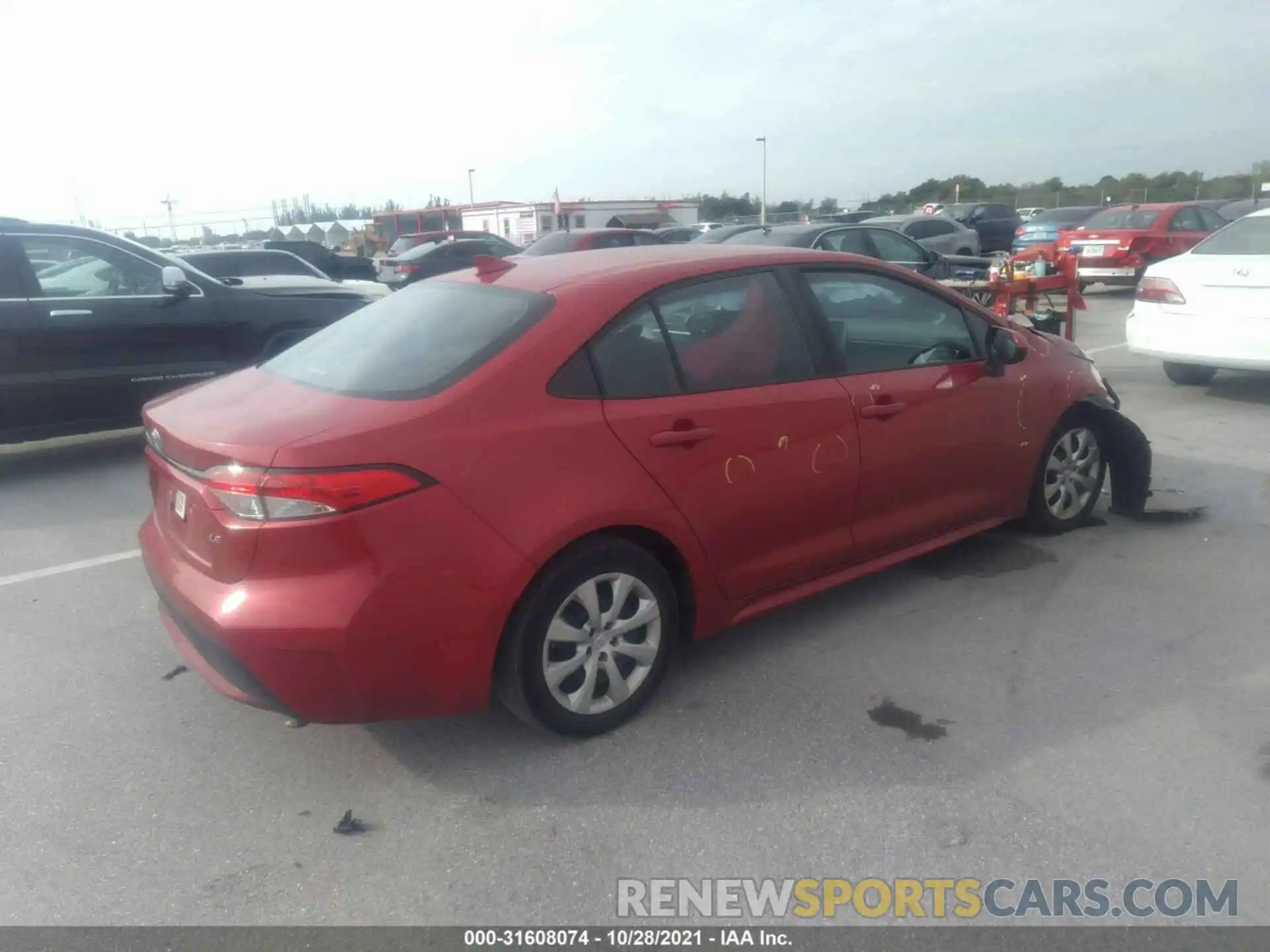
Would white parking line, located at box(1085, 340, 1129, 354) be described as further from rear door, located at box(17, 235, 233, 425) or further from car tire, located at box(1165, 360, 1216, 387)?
rear door, located at box(17, 235, 233, 425)

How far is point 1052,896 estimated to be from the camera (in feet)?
8.75

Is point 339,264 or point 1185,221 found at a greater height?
point 1185,221

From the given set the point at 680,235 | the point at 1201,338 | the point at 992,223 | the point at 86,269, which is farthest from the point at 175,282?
the point at 992,223

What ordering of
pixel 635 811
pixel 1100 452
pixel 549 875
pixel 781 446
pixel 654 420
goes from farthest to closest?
pixel 1100 452 → pixel 781 446 → pixel 654 420 → pixel 635 811 → pixel 549 875

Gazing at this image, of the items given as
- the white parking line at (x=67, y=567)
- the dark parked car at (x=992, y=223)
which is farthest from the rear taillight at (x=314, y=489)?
the dark parked car at (x=992, y=223)

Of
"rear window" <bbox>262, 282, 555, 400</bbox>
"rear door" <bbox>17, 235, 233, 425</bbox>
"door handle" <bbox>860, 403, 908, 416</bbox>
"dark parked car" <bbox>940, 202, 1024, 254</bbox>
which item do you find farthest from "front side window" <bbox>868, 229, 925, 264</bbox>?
"dark parked car" <bbox>940, 202, 1024, 254</bbox>

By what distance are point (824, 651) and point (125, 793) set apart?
2.53 m

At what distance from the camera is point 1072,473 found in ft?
16.9

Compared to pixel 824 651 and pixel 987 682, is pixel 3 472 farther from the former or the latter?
pixel 987 682

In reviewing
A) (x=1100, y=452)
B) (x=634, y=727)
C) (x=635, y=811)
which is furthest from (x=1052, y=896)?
(x=1100, y=452)

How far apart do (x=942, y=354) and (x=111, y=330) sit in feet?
18.9

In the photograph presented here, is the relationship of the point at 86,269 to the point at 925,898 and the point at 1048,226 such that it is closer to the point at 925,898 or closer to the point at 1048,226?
the point at 925,898

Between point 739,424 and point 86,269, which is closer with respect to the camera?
point 739,424

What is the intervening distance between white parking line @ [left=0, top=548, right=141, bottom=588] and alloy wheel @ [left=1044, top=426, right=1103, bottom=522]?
4.56m
